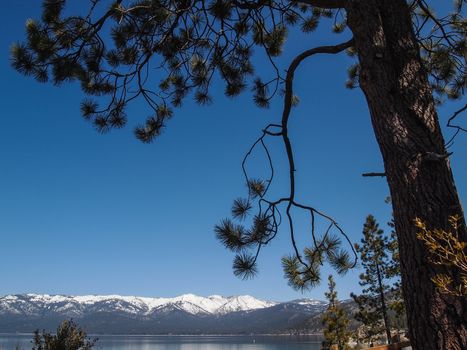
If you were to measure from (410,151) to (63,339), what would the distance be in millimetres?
12344

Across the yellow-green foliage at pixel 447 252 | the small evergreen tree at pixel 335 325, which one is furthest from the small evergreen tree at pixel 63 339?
the small evergreen tree at pixel 335 325

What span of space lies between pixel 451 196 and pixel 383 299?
25549mm

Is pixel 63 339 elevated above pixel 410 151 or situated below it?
below

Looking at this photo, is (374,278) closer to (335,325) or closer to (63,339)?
(335,325)

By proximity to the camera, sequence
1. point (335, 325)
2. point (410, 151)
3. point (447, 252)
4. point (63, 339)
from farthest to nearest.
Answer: point (335, 325) < point (63, 339) < point (410, 151) < point (447, 252)

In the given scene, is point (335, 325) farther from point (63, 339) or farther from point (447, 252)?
point (447, 252)

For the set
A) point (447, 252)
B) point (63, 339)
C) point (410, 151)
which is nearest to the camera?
point (447, 252)

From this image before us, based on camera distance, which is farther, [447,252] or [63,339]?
[63,339]

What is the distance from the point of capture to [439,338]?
6.49ft

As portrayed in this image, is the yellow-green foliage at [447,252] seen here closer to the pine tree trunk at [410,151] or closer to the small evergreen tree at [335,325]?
the pine tree trunk at [410,151]

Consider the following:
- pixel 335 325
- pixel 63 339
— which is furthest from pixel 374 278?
pixel 63 339

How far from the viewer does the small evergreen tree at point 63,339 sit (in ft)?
38.7

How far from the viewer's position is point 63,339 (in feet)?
39.3

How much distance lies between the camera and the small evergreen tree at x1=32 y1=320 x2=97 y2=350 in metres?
11.8
